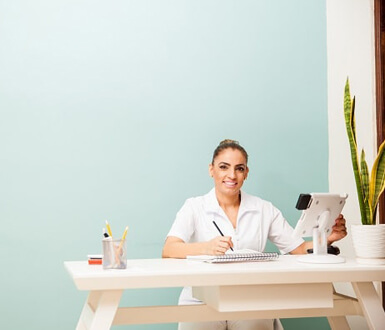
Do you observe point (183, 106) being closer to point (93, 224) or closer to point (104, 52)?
point (104, 52)

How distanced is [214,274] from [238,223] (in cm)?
94

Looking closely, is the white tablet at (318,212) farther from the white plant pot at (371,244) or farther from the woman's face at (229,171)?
the woman's face at (229,171)

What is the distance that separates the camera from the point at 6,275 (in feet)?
11.0

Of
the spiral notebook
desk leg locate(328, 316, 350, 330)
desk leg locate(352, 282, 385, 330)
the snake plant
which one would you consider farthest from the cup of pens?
desk leg locate(328, 316, 350, 330)

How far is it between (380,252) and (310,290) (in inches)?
14.3

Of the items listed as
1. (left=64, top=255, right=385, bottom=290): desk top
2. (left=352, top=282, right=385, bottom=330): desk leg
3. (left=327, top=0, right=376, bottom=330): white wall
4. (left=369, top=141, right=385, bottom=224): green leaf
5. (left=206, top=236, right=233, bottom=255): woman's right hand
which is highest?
(left=327, top=0, right=376, bottom=330): white wall

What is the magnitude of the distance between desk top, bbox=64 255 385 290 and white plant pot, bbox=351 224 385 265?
0.06 m

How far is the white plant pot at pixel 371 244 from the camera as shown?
101 inches

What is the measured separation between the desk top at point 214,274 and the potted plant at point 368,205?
0.08 metres

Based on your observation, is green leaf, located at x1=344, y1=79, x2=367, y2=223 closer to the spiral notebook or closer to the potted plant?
the potted plant

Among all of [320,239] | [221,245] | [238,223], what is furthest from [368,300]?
[238,223]

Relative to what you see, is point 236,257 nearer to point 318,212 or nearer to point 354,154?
point 318,212

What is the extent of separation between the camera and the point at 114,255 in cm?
236

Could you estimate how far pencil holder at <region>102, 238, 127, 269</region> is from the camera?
235 cm
